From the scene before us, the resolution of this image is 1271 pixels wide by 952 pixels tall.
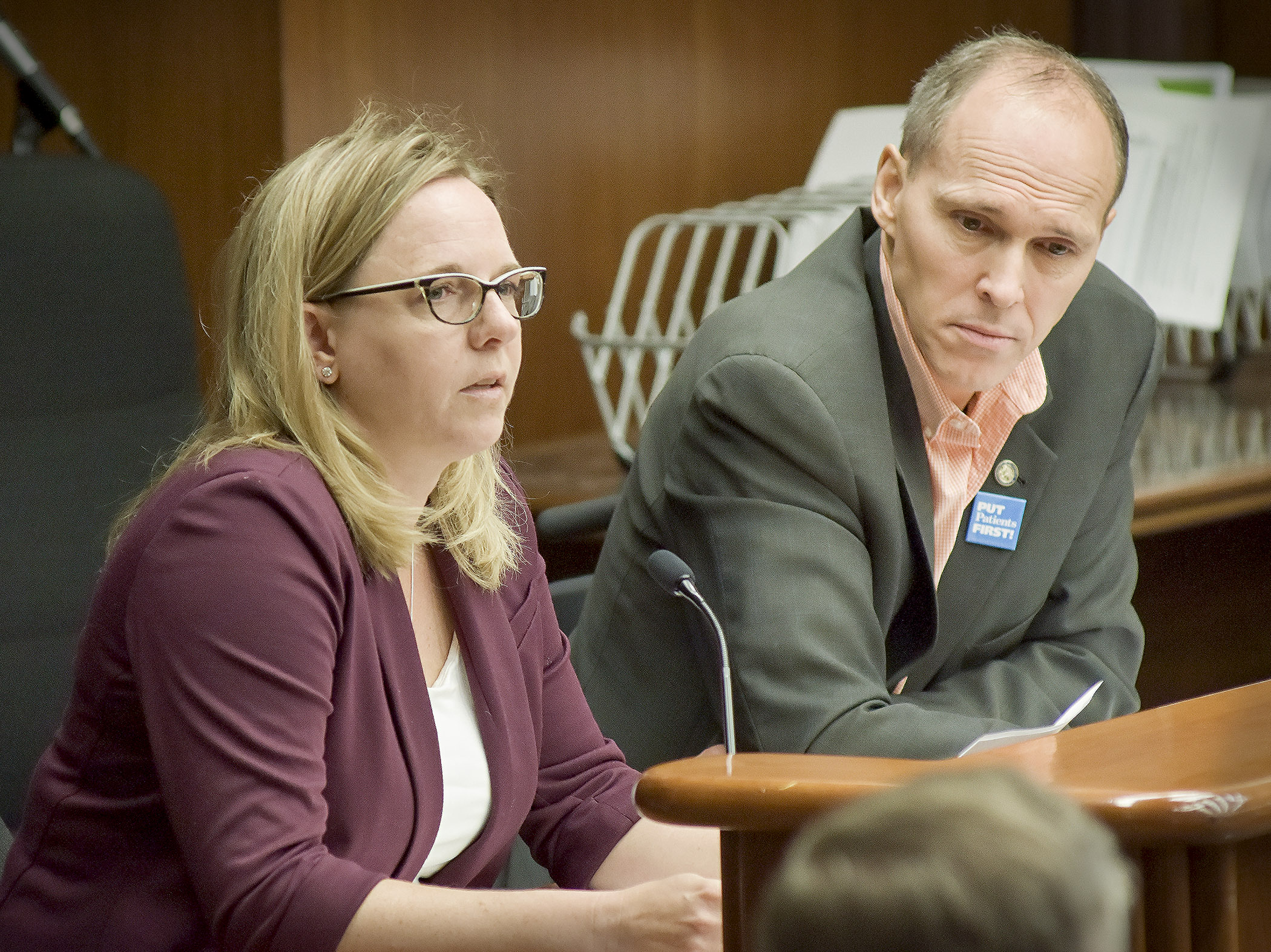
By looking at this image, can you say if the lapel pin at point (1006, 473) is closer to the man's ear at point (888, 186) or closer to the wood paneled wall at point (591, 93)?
the man's ear at point (888, 186)

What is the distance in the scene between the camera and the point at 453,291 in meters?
1.15

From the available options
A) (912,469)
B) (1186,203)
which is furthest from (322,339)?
(1186,203)

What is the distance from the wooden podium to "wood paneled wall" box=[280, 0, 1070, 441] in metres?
1.67

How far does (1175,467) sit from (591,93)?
1175mm

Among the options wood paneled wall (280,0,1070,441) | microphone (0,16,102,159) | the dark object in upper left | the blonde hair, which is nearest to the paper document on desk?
the blonde hair

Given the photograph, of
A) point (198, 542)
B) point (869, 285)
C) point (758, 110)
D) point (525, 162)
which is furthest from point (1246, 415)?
point (198, 542)

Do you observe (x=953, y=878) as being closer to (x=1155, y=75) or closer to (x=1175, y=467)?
(x=1175, y=467)

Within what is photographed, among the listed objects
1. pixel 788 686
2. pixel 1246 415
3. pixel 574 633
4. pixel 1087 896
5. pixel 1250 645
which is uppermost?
pixel 1087 896

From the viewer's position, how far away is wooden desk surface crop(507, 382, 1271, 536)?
2.36 meters

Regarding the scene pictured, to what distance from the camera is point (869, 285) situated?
5.09 feet

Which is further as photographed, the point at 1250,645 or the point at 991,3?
the point at 991,3

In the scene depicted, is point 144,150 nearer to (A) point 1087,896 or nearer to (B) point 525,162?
(B) point 525,162

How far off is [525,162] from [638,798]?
200cm

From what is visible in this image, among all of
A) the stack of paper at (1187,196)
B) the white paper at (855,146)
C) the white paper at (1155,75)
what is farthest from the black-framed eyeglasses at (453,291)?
the white paper at (1155,75)
